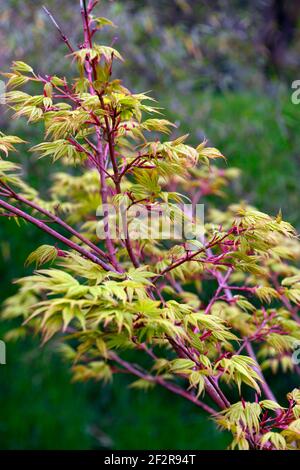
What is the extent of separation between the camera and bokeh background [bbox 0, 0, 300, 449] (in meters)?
3.39

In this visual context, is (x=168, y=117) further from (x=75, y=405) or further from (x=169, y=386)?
(x=169, y=386)

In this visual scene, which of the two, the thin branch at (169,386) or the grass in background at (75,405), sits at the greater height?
the thin branch at (169,386)

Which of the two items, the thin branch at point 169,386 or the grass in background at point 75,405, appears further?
the grass in background at point 75,405

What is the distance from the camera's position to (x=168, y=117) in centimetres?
503

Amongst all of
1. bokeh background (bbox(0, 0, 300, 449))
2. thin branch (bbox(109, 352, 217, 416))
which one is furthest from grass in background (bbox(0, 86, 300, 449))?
thin branch (bbox(109, 352, 217, 416))

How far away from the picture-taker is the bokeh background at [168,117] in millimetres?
3391

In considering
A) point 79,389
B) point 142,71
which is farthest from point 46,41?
point 79,389

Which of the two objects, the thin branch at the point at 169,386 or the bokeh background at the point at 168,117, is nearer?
the thin branch at the point at 169,386

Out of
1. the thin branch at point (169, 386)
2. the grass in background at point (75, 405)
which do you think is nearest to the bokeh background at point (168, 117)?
the grass in background at point (75, 405)

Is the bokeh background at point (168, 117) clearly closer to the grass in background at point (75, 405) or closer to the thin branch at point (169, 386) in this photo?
the grass in background at point (75, 405)

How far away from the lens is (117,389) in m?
3.61

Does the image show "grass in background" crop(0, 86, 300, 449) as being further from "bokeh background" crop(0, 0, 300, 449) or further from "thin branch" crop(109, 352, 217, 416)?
"thin branch" crop(109, 352, 217, 416)

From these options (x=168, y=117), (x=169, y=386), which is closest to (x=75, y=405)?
(x=169, y=386)
